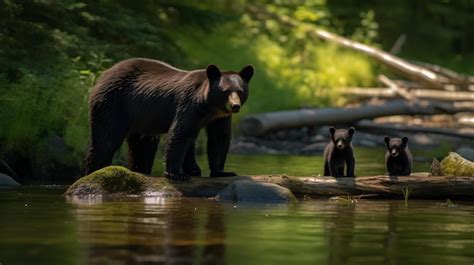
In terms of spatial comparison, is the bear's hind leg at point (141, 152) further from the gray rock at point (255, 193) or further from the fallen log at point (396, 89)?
the fallen log at point (396, 89)

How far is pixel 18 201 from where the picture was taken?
11672mm

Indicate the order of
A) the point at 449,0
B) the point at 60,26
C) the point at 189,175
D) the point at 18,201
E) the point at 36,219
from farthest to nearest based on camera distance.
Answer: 1. the point at 449,0
2. the point at 60,26
3. the point at 189,175
4. the point at 18,201
5. the point at 36,219

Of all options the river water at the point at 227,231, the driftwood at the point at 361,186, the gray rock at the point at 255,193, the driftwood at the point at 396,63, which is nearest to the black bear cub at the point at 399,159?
the driftwood at the point at 361,186

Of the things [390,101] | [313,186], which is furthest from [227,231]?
[390,101]

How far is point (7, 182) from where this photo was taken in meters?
13.5

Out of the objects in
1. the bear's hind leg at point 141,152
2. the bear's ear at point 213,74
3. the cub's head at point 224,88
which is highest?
the bear's ear at point 213,74

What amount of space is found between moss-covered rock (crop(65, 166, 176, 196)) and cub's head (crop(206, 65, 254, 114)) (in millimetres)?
965

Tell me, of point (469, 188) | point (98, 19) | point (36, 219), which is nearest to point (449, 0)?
point (98, 19)

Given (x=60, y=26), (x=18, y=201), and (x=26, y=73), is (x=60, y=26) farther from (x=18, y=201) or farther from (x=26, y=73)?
(x=18, y=201)

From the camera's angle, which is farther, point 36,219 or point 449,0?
point 449,0

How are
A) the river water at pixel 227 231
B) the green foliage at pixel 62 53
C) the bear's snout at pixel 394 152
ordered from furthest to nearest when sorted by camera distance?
1. the green foliage at pixel 62 53
2. the bear's snout at pixel 394 152
3. the river water at pixel 227 231

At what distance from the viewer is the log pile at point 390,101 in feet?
79.2

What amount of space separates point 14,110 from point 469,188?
19.5 ft

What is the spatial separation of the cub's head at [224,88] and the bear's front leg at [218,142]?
357mm
